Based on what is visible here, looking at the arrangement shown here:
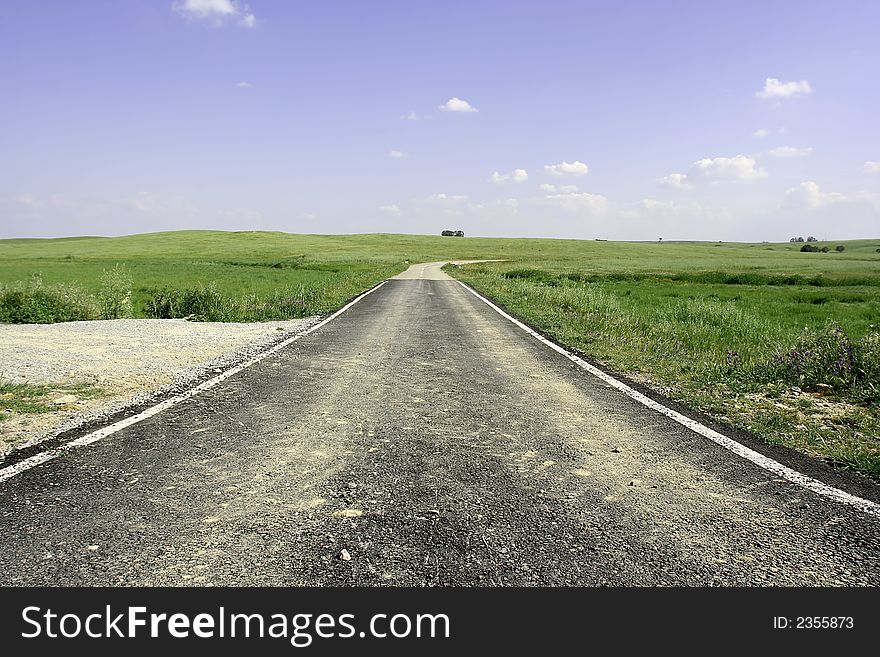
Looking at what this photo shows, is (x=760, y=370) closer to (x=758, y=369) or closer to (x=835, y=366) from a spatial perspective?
(x=758, y=369)

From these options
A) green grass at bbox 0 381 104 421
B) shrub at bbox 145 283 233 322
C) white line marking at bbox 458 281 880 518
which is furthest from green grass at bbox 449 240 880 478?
shrub at bbox 145 283 233 322

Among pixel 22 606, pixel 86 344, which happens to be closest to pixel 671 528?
pixel 22 606

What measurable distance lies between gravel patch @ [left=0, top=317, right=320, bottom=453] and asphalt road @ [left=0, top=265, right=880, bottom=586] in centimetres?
99

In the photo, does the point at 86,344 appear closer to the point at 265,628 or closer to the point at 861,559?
the point at 265,628

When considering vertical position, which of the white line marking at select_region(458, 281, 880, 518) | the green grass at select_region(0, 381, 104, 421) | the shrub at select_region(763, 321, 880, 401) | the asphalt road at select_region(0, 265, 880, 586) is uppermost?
the shrub at select_region(763, 321, 880, 401)

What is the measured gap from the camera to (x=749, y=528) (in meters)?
3.74

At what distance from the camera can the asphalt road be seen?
319 cm

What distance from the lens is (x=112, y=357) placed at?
10.3 m

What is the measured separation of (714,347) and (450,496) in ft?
34.5

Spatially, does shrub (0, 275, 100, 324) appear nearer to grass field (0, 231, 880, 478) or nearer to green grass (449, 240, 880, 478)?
grass field (0, 231, 880, 478)

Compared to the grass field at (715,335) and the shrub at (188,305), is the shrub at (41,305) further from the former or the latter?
the shrub at (188,305)

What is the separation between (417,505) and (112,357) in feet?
27.4

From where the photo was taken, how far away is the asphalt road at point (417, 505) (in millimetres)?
3188

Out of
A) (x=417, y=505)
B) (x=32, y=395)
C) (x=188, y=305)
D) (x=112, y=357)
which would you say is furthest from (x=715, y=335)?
(x=188, y=305)
